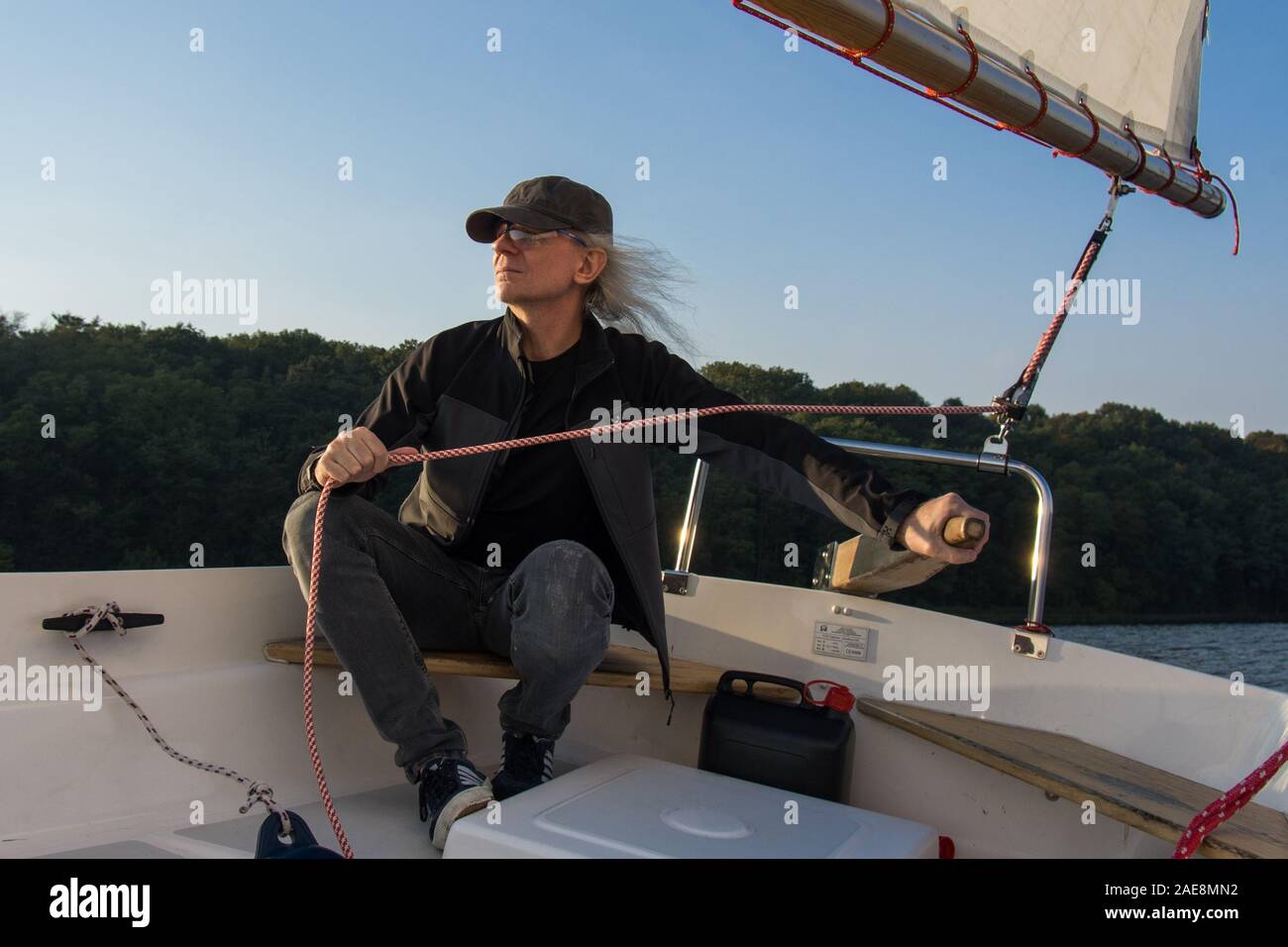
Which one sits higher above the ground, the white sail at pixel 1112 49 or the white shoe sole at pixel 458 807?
the white sail at pixel 1112 49

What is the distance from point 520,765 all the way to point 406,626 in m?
0.31

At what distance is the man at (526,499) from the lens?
1.57 meters

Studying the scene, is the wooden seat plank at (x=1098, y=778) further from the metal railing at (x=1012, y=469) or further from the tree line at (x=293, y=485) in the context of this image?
the tree line at (x=293, y=485)

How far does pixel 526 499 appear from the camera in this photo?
74.7 inches

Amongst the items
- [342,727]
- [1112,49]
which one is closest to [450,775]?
[342,727]

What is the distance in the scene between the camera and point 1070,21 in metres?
2.60

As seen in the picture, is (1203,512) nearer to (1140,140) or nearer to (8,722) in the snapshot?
(1140,140)

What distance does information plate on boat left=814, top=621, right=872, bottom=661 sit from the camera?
2.08m

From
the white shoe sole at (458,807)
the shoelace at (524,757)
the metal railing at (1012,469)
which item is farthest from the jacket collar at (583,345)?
the white shoe sole at (458,807)

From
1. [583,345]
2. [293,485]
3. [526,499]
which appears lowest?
[293,485]

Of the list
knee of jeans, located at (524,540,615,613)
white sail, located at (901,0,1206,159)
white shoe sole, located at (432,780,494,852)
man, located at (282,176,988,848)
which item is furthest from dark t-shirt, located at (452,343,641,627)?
white sail, located at (901,0,1206,159)

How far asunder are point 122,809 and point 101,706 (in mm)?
172

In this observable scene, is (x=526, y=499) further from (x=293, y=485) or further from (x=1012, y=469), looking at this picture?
(x=293, y=485)

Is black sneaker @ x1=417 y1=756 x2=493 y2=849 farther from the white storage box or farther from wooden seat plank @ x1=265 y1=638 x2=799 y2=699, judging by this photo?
wooden seat plank @ x1=265 y1=638 x2=799 y2=699
